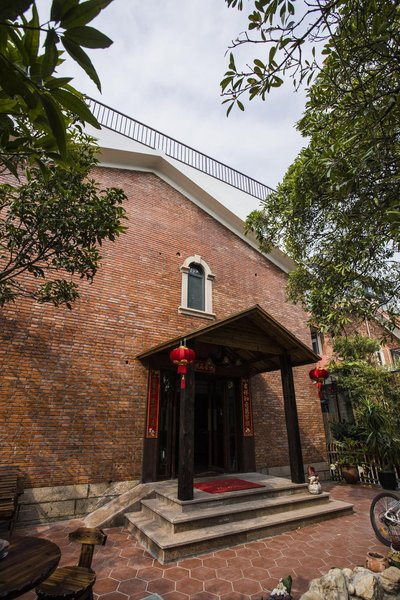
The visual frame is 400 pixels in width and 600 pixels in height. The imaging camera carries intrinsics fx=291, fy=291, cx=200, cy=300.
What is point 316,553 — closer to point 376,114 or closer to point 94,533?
point 94,533

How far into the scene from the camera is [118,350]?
7.09 meters

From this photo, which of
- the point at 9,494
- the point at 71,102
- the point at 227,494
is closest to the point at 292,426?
the point at 227,494

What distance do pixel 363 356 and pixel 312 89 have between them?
498 inches

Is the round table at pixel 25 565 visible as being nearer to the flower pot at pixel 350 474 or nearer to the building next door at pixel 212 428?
the building next door at pixel 212 428

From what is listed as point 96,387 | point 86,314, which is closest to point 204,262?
point 86,314

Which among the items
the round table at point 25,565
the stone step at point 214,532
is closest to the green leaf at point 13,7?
the round table at point 25,565

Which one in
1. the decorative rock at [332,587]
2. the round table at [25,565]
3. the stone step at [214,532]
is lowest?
the stone step at [214,532]

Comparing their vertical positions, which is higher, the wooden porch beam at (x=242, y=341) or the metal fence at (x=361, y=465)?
the wooden porch beam at (x=242, y=341)

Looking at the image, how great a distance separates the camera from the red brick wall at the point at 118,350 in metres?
5.81

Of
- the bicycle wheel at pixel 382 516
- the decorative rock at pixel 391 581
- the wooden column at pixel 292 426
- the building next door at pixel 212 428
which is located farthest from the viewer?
the building next door at pixel 212 428

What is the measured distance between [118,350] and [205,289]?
3.47 metres

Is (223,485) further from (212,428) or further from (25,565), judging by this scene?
(25,565)

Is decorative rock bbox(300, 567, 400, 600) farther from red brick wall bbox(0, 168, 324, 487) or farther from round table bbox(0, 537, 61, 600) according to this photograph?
red brick wall bbox(0, 168, 324, 487)

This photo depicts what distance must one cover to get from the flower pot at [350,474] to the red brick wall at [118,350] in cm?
79
